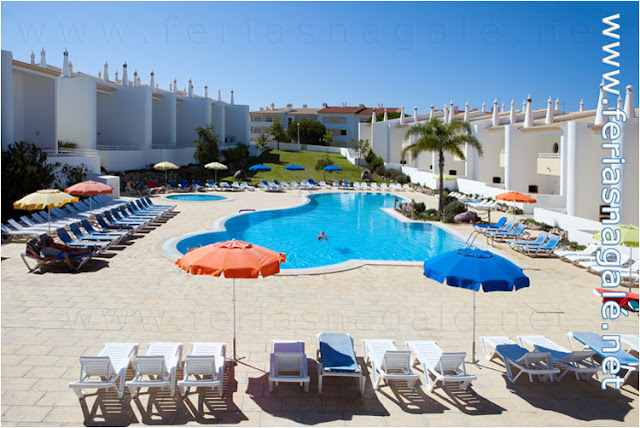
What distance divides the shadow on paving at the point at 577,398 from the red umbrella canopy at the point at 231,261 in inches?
146

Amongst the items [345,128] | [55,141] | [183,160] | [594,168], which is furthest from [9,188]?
[345,128]

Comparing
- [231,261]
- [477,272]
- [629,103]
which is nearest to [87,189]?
[231,261]

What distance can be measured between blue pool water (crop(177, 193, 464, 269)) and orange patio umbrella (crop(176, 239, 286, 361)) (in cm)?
772

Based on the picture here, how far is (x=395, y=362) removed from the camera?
6.80m

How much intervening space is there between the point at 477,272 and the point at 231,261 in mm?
3306

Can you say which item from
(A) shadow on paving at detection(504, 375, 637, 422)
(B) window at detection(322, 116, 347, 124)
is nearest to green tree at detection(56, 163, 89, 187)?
(A) shadow on paving at detection(504, 375, 637, 422)

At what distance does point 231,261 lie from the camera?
273 inches

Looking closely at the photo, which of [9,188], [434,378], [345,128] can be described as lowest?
[434,378]

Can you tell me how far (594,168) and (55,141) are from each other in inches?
1083

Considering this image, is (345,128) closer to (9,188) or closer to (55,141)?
(55,141)

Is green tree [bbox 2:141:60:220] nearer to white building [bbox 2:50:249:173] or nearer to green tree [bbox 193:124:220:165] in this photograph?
white building [bbox 2:50:249:173]

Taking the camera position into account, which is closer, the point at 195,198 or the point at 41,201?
the point at 41,201

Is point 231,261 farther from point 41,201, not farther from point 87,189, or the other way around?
point 87,189

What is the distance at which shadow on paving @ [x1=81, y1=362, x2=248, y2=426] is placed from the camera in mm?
5887
